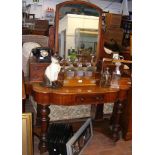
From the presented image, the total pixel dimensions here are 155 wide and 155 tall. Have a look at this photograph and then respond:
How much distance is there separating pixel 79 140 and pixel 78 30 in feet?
3.36

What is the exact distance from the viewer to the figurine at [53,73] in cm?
163

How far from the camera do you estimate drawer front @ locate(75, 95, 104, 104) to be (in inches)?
66.2

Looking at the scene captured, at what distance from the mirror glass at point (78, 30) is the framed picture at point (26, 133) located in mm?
732

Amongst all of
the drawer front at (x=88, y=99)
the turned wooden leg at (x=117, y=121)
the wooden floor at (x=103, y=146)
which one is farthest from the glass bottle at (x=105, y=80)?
the wooden floor at (x=103, y=146)

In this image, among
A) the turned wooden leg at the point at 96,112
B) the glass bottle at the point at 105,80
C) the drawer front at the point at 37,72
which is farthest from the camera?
the turned wooden leg at the point at 96,112

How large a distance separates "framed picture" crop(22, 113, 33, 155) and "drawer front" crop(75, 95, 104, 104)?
0.41 meters

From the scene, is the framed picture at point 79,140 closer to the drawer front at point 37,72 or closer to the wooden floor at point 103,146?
the wooden floor at point 103,146

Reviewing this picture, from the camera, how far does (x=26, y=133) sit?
1521mm

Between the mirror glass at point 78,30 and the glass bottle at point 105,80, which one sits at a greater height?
the mirror glass at point 78,30

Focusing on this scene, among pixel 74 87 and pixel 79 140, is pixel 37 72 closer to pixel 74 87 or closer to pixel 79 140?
pixel 74 87

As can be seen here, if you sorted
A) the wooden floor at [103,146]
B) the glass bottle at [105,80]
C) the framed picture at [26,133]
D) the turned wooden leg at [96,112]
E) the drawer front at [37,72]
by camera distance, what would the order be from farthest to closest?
the turned wooden leg at [96,112], the wooden floor at [103,146], the glass bottle at [105,80], the drawer front at [37,72], the framed picture at [26,133]

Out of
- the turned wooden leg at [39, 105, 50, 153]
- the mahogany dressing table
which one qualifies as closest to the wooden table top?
the mahogany dressing table
